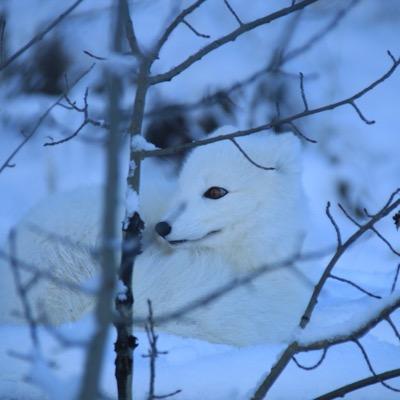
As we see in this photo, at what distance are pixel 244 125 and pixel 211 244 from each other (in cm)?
427

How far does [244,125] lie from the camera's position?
764cm

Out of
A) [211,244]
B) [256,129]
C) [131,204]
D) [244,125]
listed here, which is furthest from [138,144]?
[244,125]

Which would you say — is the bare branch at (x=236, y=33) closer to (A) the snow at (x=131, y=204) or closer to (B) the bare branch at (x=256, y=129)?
(B) the bare branch at (x=256, y=129)

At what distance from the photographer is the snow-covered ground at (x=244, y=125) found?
257 cm

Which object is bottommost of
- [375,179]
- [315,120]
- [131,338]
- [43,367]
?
[43,367]

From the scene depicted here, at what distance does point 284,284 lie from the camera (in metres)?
3.25

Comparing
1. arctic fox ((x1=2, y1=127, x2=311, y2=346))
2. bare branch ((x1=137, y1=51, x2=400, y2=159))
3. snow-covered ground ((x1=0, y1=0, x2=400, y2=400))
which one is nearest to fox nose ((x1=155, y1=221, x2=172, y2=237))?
arctic fox ((x1=2, y1=127, x2=311, y2=346))

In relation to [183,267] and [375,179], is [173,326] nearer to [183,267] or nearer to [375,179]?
[183,267]

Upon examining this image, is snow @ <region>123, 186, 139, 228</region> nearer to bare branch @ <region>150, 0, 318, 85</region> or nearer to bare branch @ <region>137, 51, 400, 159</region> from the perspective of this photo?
bare branch @ <region>137, 51, 400, 159</region>

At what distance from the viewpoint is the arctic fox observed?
9.46ft

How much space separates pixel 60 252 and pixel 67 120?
408 cm

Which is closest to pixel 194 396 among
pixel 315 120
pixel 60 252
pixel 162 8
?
pixel 60 252

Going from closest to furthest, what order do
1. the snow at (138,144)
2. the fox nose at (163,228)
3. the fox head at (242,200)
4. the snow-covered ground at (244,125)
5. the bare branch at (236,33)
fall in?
the bare branch at (236,33) < the snow at (138,144) < the snow-covered ground at (244,125) < the fox nose at (163,228) < the fox head at (242,200)

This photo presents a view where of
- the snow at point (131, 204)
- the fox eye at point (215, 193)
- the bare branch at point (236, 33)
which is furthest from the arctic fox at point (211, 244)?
the bare branch at point (236, 33)
